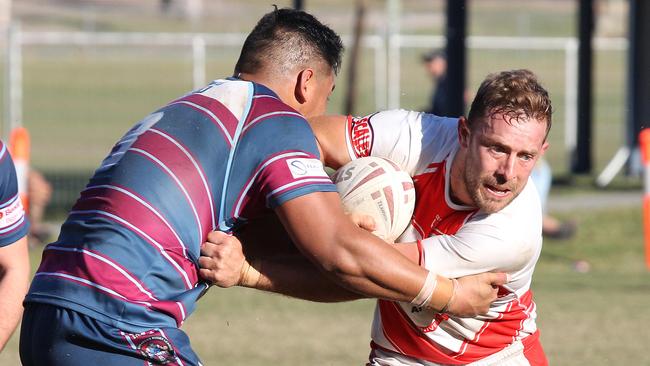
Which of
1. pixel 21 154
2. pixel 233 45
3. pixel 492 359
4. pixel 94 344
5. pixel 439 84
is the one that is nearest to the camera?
pixel 94 344

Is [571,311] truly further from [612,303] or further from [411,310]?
[411,310]

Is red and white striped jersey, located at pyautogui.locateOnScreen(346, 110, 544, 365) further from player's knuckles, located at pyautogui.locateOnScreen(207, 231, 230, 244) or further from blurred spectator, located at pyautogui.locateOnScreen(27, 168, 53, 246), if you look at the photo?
blurred spectator, located at pyautogui.locateOnScreen(27, 168, 53, 246)

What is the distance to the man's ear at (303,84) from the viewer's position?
4.54 metres

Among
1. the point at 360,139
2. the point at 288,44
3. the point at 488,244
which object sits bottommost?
the point at 488,244

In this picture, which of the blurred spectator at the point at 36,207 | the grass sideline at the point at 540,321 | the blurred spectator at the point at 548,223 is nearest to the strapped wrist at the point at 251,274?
the grass sideline at the point at 540,321

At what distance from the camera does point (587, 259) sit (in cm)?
1397

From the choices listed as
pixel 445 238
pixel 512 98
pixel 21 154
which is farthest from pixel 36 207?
pixel 512 98

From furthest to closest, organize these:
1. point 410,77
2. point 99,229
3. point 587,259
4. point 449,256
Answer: point 410,77 < point 587,259 < point 449,256 < point 99,229

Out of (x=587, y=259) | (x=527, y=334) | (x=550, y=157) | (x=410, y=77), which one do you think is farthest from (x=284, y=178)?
(x=410, y=77)

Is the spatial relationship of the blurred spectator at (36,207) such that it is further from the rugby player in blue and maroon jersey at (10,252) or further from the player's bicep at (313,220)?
the player's bicep at (313,220)

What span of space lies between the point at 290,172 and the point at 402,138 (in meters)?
1.07

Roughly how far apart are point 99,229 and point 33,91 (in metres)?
28.4

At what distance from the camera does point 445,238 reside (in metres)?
4.69

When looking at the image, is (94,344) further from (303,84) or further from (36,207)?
(36,207)
